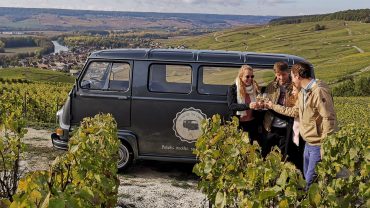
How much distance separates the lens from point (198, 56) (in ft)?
28.5

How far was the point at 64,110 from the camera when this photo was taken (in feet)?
29.9

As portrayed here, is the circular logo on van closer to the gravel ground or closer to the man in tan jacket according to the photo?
the gravel ground

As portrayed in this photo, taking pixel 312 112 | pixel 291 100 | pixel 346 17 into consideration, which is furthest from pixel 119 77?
pixel 346 17

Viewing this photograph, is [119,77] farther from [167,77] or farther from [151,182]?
[151,182]

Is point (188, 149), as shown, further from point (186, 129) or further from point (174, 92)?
point (174, 92)

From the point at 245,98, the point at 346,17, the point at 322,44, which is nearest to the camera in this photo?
the point at 245,98

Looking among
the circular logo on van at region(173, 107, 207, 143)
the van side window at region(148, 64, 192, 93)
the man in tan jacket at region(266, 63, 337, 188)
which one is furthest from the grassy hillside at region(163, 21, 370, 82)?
the man in tan jacket at region(266, 63, 337, 188)

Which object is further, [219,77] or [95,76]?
[95,76]

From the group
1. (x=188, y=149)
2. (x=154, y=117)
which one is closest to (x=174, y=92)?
(x=154, y=117)

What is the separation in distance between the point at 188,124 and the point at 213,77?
1068mm

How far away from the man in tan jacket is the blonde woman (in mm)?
1210

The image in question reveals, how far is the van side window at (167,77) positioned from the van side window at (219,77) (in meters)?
0.32

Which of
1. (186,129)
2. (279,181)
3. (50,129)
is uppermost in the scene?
(279,181)

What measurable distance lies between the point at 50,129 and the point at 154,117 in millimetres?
6038
